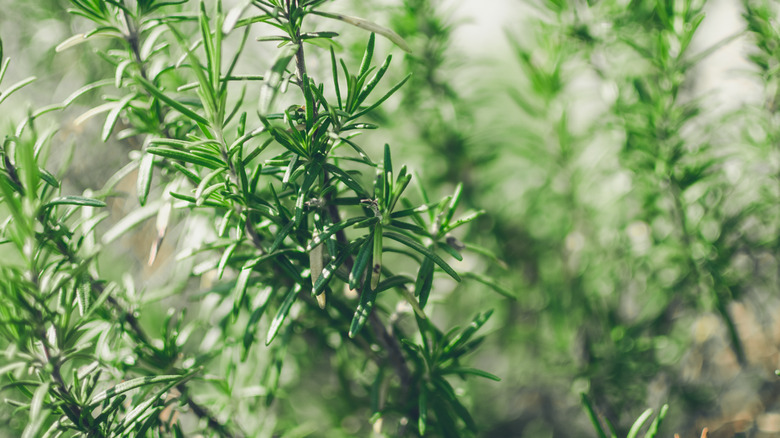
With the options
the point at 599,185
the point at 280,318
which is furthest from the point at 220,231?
the point at 599,185

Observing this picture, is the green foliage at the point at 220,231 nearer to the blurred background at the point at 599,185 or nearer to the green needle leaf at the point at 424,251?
the green needle leaf at the point at 424,251

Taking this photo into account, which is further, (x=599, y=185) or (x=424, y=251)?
(x=599, y=185)

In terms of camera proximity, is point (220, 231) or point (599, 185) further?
point (599, 185)

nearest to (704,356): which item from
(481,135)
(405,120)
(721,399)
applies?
(721,399)

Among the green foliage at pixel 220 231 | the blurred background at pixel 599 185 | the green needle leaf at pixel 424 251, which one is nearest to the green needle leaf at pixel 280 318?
the green foliage at pixel 220 231

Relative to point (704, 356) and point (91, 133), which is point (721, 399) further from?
point (91, 133)

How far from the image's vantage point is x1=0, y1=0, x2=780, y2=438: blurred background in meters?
0.69

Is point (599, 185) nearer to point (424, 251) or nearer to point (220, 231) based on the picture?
point (424, 251)

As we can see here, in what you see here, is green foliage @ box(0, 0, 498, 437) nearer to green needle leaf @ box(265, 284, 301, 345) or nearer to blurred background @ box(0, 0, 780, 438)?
green needle leaf @ box(265, 284, 301, 345)

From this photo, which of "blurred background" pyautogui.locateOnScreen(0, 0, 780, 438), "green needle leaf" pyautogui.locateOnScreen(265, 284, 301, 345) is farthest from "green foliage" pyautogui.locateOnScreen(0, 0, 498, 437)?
"blurred background" pyautogui.locateOnScreen(0, 0, 780, 438)

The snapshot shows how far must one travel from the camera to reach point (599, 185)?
0.97 meters

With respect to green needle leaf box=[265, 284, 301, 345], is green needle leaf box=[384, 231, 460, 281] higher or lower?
higher

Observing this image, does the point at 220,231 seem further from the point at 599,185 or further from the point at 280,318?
the point at 599,185

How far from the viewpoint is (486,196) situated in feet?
3.25
